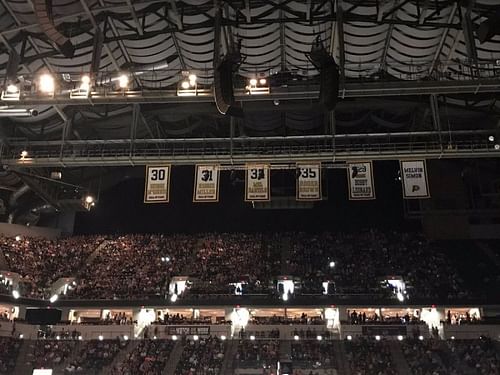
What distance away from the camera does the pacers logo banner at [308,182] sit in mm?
23203

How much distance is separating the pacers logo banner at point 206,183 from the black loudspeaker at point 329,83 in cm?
686

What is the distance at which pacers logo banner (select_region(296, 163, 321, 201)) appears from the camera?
2320 centimetres

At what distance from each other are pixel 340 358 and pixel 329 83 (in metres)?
19.5

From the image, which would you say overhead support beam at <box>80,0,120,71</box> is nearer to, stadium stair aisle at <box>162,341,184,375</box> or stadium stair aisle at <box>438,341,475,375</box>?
stadium stair aisle at <box>162,341,184,375</box>

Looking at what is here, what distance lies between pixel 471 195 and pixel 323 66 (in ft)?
100

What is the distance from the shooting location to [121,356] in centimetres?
3328

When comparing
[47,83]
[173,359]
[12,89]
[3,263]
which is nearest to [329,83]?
[47,83]

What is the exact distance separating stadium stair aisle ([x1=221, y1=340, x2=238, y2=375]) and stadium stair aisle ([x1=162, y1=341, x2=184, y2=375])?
292 centimetres

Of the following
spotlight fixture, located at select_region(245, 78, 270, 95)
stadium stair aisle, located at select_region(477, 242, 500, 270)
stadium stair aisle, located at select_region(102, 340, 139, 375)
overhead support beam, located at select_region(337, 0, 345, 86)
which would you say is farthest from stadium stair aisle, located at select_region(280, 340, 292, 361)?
overhead support beam, located at select_region(337, 0, 345, 86)

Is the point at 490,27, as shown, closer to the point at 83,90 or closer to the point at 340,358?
the point at 83,90

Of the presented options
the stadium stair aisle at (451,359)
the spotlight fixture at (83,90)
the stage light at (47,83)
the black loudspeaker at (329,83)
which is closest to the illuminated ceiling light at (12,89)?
the stage light at (47,83)

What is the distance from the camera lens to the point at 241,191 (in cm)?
4541

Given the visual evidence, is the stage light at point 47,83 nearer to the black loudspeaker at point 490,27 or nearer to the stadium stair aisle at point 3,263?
the black loudspeaker at point 490,27

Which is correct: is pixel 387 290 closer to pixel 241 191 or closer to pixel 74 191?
pixel 241 191
